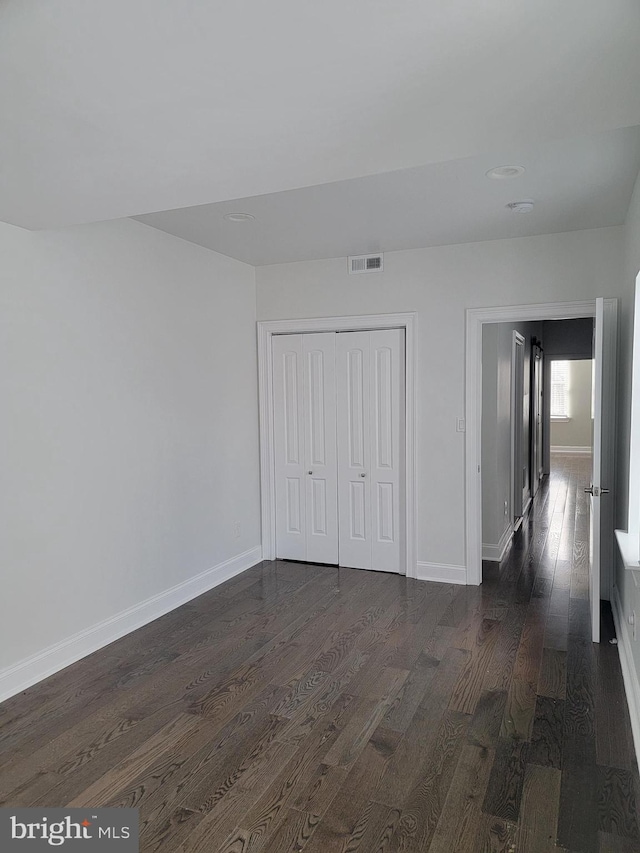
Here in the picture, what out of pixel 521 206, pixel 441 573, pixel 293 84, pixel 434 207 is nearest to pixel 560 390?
pixel 441 573

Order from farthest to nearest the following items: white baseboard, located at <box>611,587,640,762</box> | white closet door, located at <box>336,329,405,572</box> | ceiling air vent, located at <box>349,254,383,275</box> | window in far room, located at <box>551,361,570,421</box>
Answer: window in far room, located at <box>551,361,570,421</box>, white closet door, located at <box>336,329,405,572</box>, ceiling air vent, located at <box>349,254,383,275</box>, white baseboard, located at <box>611,587,640,762</box>

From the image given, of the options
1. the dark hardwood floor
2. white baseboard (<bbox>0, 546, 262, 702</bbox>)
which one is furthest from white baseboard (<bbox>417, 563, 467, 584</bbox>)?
white baseboard (<bbox>0, 546, 262, 702</bbox>)

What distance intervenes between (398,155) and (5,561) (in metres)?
2.58

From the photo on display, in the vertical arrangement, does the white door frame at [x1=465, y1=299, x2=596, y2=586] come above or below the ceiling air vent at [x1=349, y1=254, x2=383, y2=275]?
below

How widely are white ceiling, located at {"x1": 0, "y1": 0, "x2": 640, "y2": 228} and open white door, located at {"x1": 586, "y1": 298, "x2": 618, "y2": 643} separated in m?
1.83

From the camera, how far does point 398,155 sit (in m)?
2.12

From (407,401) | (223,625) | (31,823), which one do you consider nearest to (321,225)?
(407,401)

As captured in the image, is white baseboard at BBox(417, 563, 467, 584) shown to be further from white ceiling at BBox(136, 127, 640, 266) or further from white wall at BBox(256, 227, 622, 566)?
white ceiling at BBox(136, 127, 640, 266)

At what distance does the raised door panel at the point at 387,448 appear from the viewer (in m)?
4.80

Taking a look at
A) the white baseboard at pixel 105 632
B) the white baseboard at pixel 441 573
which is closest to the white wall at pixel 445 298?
the white baseboard at pixel 441 573

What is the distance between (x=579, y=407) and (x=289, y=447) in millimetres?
10545

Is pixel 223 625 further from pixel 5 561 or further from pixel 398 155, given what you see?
pixel 398 155

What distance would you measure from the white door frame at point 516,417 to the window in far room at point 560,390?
753 cm

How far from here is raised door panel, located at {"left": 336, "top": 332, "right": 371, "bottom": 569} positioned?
4.92 m
